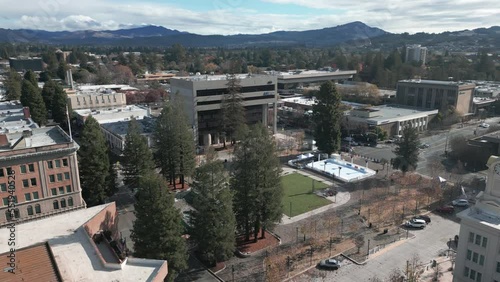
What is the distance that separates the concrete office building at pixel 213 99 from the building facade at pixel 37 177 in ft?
69.5

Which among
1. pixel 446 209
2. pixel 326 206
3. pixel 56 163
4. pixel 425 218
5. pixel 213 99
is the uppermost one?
pixel 213 99

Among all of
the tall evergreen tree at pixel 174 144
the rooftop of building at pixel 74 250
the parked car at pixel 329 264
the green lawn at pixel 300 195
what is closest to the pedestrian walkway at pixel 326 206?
the green lawn at pixel 300 195

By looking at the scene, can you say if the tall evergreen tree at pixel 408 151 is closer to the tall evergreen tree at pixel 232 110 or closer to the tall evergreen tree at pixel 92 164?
the tall evergreen tree at pixel 232 110

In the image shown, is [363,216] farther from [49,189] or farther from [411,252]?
[49,189]

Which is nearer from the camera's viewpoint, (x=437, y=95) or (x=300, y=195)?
(x=300, y=195)

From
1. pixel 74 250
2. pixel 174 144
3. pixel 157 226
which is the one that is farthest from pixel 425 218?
pixel 74 250

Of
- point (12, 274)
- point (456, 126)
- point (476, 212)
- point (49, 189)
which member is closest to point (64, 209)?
point (49, 189)

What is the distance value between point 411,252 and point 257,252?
1099 centimetres

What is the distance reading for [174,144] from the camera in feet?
120

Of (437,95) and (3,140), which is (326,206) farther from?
(437,95)

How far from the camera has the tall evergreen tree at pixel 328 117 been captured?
142 feet

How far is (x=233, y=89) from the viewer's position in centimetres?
5138

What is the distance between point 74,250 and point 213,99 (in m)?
35.4

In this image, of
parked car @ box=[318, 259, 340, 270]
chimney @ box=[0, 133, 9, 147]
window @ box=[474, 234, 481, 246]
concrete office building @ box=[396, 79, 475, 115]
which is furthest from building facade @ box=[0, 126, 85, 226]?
concrete office building @ box=[396, 79, 475, 115]
